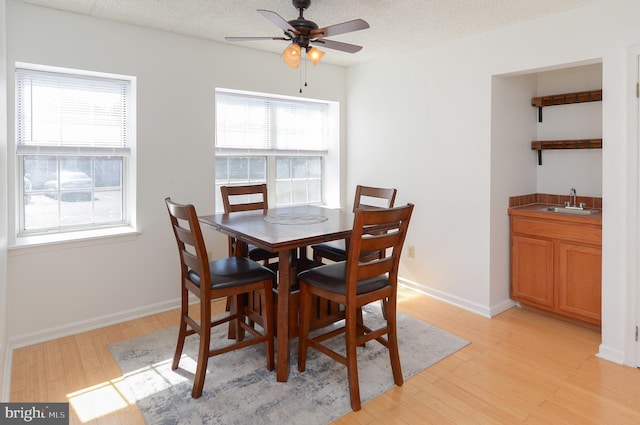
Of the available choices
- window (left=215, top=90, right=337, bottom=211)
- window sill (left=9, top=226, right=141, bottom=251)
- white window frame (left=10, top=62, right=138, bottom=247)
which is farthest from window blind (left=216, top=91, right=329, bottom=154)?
window sill (left=9, top=226, right=141, bottom=251)

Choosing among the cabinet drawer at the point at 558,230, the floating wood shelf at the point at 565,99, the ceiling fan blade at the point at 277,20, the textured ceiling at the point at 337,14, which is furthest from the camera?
the floating wood shelf at the point at 565,99

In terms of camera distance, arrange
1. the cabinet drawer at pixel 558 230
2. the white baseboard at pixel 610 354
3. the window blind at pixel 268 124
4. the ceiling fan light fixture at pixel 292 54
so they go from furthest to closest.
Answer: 1. the window blind at pixel 268 124
2. the cabinet drawer at pixel 558 230
3. the white baseboard at pixel 610 354
4. the ceiling fan light fixture at pixel 292 54

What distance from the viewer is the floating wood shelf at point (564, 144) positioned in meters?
3.15

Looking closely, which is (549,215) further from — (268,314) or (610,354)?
(268,314)

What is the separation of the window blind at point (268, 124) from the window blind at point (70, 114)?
0.88 meters

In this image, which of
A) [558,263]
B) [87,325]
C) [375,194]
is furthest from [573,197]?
[87,325]

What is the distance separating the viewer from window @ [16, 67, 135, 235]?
2.80 meters

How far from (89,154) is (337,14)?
6.97 ft

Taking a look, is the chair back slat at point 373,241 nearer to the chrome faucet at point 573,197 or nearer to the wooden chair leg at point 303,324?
the wooden chair leg at point 303,324

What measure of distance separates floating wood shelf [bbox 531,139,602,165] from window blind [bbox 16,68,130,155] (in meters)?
3.50

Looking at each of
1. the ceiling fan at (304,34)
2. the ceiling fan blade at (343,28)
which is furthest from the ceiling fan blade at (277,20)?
the ceiling fan blade at (343,28)

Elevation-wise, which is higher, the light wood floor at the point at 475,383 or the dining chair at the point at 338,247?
the dining chair at the point at 338,247

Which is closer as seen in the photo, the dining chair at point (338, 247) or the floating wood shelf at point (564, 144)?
the dining chair at point (338, 247)

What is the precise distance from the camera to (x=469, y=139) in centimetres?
332
